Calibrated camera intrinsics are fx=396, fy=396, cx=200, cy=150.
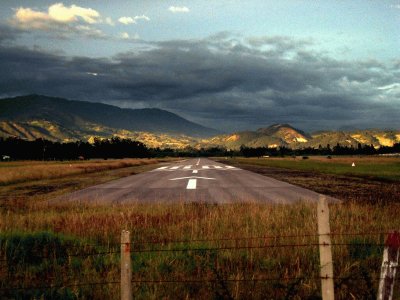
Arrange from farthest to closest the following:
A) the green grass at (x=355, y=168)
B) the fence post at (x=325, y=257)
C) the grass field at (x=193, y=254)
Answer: the green grass at (x=355, y=168), the grass field at (x=193, y=254), the fence post at (x=325, y=257)

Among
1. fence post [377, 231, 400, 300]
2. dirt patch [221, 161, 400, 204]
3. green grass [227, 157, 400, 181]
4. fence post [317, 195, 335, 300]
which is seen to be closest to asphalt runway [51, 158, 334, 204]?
dirt patch [221, 161, 400, 204]

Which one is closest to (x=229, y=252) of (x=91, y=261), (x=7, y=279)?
(x=91, y=261)

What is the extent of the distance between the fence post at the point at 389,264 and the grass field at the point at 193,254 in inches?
26.2

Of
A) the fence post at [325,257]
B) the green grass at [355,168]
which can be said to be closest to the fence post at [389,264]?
the fence post at [325,257]

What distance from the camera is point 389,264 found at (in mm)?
4973

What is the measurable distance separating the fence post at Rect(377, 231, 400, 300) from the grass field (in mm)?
667

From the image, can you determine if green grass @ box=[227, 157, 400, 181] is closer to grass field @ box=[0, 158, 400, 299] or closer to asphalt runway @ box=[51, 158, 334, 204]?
asphalt runway @ box=[51, 158, 334, 204]

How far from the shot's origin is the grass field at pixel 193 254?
22.6 ft

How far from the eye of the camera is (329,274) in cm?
528

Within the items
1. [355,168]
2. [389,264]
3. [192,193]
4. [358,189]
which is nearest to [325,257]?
[389,264]

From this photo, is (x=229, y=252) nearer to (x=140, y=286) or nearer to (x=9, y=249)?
(x=140, y=286)

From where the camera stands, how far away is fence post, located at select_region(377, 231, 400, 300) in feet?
16.1

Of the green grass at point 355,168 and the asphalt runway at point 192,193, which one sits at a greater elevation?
the asphalt runway at point 192,193

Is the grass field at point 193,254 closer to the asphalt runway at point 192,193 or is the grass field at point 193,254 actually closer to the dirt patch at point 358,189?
the asphalt runway at point 192,193
